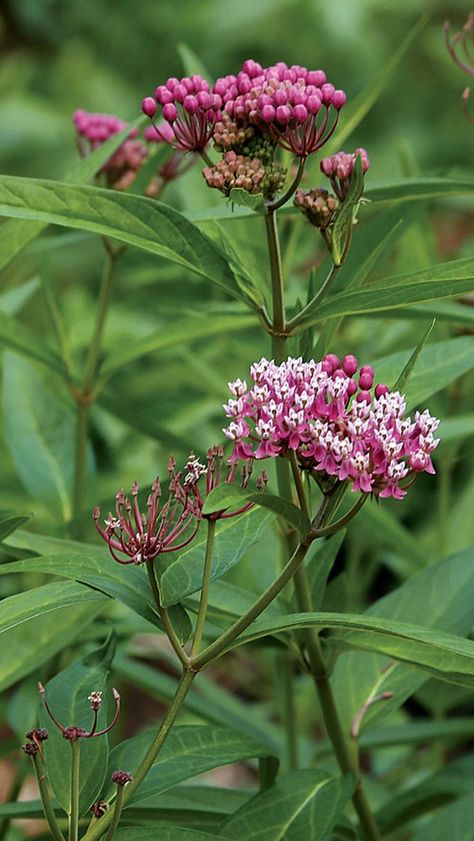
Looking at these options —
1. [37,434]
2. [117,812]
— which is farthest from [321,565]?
[37,434]

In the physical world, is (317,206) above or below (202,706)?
above

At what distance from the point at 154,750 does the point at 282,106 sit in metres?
0.50

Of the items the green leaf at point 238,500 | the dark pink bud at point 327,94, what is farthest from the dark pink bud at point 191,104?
the green leaf at point 238,500

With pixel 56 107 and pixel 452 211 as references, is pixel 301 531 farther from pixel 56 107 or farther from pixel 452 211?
pixel 56 107

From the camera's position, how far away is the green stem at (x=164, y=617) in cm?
84

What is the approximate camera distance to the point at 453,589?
123 cm

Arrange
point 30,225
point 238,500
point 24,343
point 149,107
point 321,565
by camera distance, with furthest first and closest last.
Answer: point 24,343 → point 30,225 → point 321,565 → point 149,107 → point 238,500

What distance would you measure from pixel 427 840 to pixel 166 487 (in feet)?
1.77

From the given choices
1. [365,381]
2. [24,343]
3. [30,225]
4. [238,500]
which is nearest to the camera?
[238,500]

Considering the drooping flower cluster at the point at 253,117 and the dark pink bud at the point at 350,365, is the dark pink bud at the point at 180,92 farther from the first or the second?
the dark pink bud at the point at 350,365

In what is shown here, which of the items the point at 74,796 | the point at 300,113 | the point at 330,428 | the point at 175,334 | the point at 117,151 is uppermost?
the point at 117,151

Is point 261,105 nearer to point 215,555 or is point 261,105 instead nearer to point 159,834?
point 215,555

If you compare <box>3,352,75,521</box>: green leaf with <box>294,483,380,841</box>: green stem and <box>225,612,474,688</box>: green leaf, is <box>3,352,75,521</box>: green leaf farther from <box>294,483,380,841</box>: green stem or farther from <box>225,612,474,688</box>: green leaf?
<box>225,612,474,688</box>: green leaf

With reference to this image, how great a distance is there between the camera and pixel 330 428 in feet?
2.71
